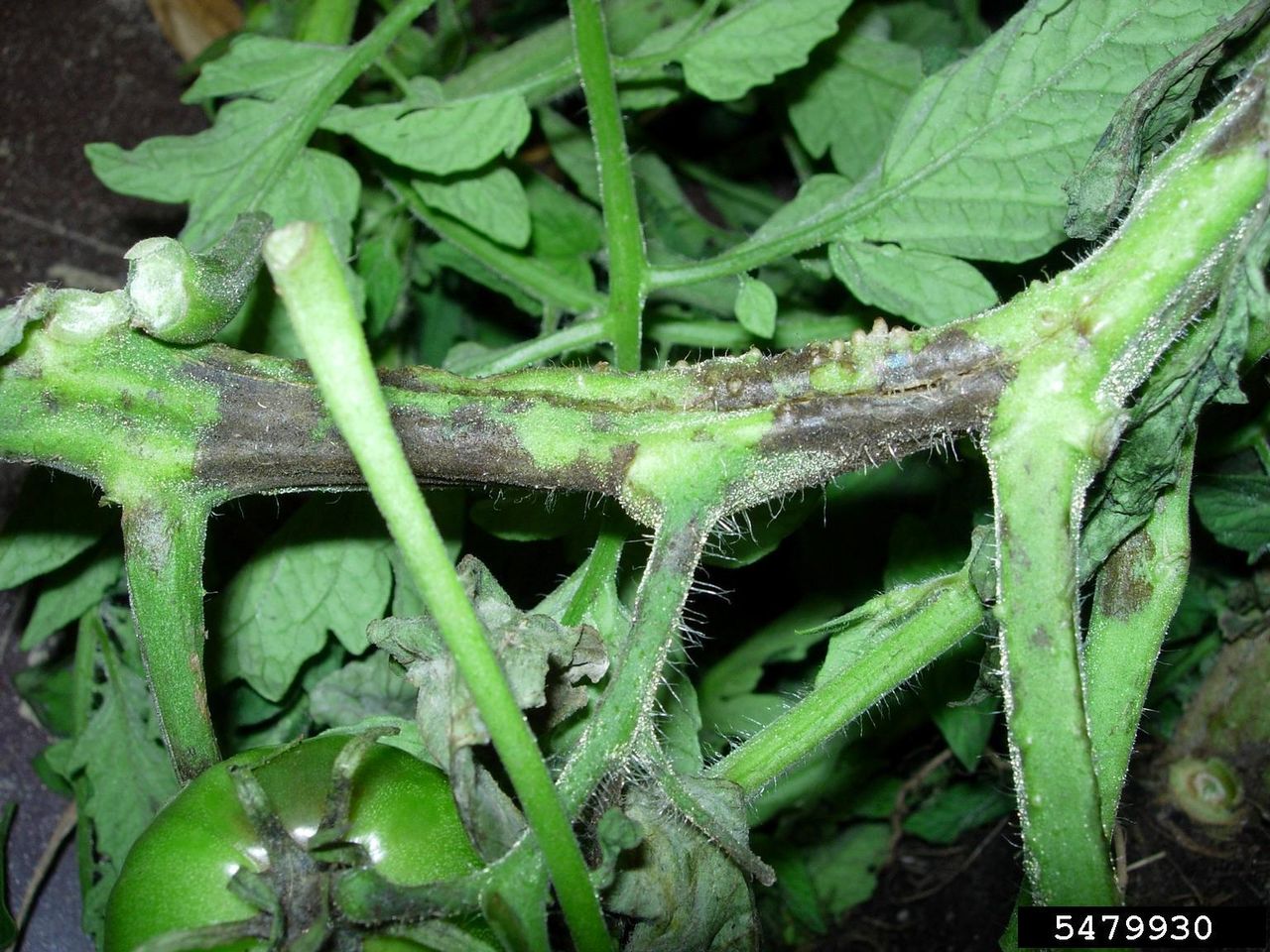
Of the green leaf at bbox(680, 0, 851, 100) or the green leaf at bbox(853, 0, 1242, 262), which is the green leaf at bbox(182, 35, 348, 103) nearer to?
the green leaf at bbox(680, 0, 851, 100)

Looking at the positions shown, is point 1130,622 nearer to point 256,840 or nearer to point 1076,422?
point 1076,422

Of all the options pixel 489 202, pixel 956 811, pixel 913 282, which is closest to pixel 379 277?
pixel 489 202

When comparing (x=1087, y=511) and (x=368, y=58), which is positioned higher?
(x=368, y=58)

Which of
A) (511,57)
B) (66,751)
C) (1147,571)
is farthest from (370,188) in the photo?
(1147,571)

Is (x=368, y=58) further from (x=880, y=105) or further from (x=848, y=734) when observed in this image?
(x=848, y=734)

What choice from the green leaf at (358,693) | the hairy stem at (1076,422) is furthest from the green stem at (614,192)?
the hairy stem at (1076,422)

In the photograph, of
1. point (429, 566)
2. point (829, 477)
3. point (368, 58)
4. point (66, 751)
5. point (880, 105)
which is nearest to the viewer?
point (429, 566)

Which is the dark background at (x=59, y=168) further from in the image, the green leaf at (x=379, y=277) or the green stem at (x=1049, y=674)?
the green stem at (x=1049, y=674)
